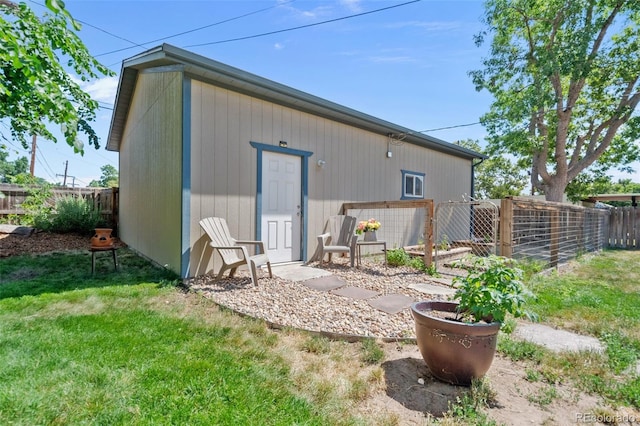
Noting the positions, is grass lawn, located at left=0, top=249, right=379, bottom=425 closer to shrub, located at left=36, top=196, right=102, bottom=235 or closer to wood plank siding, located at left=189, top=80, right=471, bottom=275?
wood plank siding, located at left=189, top=80, right=471, bottom=275

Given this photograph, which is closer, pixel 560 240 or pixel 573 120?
pixel 560 240

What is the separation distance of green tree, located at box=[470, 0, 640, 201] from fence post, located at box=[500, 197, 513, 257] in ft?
25.2

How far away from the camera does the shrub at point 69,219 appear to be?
8688mm

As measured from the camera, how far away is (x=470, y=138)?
903 inches

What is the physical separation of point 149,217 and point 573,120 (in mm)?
14523

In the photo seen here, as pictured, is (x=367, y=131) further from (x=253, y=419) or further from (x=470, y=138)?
(x=470, y=138)

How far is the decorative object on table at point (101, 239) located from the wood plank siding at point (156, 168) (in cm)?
74

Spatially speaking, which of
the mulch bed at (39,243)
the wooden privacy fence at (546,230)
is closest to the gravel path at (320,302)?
the wooden privacy fence at (546,230)

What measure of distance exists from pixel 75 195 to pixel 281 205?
8.60 m

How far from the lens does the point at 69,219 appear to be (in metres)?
8.77

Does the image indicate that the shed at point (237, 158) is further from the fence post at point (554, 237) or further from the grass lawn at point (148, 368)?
the fence post at point (554, 237)

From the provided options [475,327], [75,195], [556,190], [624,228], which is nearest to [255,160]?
[475,327]

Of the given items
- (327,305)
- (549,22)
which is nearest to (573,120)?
(549,22)

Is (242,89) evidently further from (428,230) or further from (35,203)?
(35,203)
